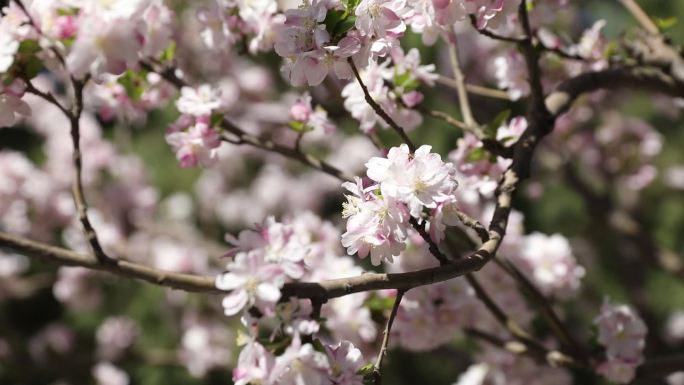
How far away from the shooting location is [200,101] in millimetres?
1337

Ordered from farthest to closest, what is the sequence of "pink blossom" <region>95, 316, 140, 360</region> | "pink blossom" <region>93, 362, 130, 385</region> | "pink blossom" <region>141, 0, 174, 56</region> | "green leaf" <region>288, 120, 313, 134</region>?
1. "pink blossom" <region>95, 316, 140, 360</region>
2. "pink blossom" <region>93, 362, 130, 385</region>
3. "green leaf" <region>288, 120, 313, 134</region>
4. "pink blossom" <region>141, 0, 174, 56</region>

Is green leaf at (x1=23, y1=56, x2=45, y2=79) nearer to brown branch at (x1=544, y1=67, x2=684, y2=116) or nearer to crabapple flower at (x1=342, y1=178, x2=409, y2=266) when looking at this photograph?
crabapple flower at (x1=342, y1=178, x2=409, y2=266)

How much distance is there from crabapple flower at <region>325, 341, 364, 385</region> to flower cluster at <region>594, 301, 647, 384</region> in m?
0.70

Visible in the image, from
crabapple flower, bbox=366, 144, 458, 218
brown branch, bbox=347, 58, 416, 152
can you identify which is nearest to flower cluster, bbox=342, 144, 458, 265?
crabapple flower, bbox=366, 144, 458, 218

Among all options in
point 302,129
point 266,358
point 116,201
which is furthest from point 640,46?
point 116,201

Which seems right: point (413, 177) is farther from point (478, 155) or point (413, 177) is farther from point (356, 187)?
point (478, 155)

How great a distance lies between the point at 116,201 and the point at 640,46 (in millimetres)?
2198

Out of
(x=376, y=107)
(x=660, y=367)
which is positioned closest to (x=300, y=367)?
(x=376, y=107)

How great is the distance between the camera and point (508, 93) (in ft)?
5.04

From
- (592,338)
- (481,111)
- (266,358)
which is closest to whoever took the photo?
(266,358)

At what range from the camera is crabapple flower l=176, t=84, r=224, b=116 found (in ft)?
4.33

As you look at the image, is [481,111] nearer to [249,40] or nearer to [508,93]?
[508,93]

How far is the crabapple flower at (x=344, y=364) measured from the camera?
89 centimetres

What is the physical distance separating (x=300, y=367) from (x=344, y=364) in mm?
63
